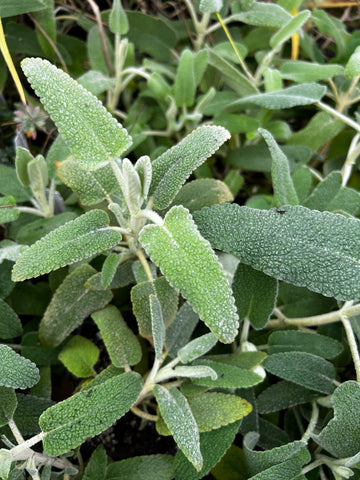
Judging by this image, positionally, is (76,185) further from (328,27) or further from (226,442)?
(328,27)

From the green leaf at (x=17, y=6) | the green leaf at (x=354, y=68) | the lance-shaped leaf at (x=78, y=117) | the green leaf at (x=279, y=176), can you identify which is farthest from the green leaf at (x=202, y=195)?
the green leaf at (x=17, y=6)

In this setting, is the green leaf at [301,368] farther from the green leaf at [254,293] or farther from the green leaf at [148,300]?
the green leaf at [148,300]

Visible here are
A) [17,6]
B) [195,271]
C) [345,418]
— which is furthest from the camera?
[17,6]

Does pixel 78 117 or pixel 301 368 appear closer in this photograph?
pixel 78 117

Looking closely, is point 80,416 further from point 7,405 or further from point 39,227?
point 39,227

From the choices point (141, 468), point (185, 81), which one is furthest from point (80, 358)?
point (185, 81)

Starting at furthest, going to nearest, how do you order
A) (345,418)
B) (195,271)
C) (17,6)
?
(17,6)
(345,418)
(195,271)

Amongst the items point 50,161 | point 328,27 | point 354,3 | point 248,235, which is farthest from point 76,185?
point 354,3
